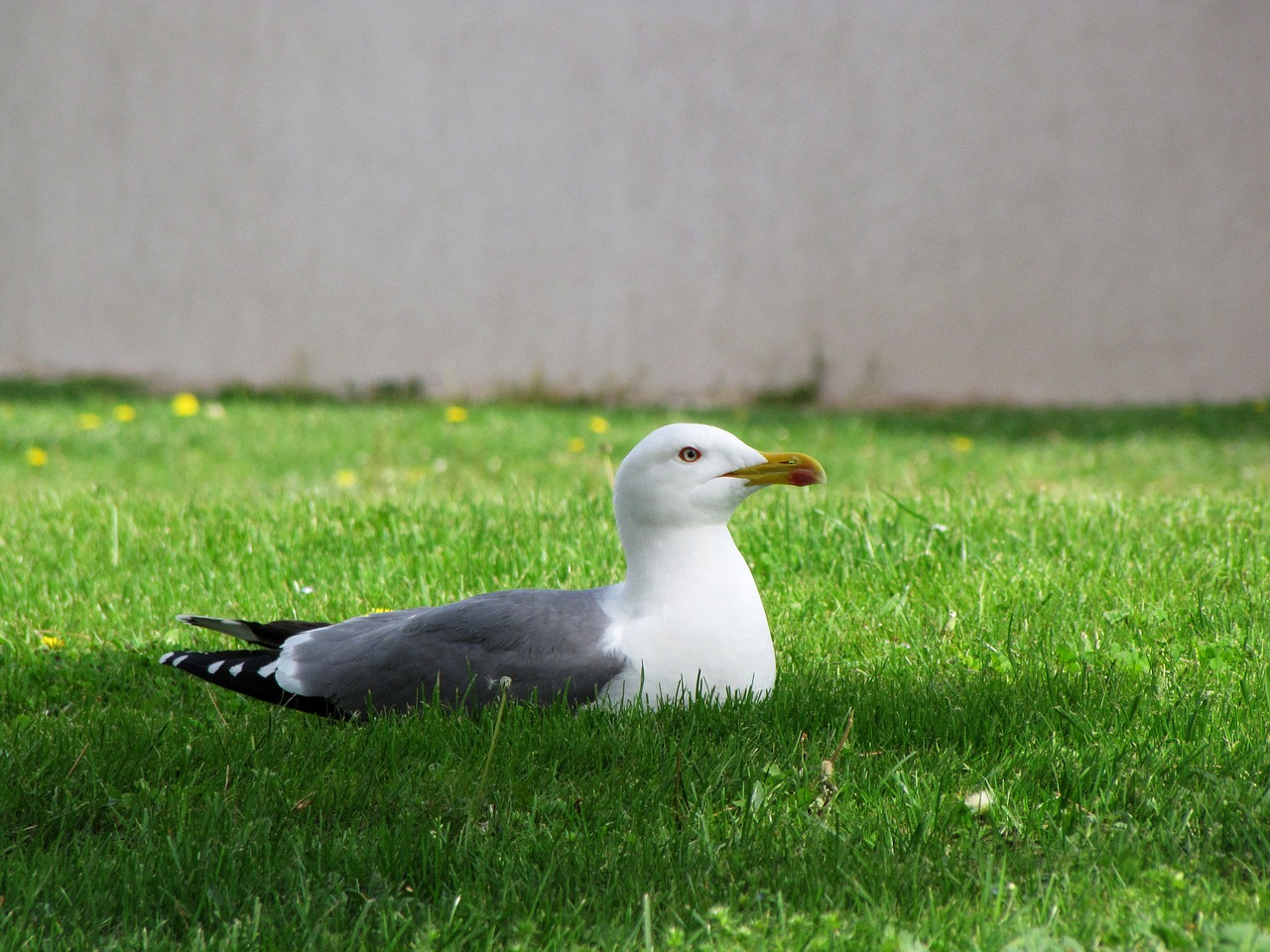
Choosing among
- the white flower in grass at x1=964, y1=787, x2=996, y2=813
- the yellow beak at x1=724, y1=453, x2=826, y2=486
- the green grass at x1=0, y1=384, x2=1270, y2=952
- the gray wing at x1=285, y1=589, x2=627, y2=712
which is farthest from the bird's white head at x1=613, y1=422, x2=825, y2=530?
the white flower in grass at x1=964, y1=787, x2=996, y2=813

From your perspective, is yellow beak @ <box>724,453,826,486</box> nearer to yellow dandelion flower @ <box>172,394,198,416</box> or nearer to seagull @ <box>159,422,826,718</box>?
seagull @ <box>159,422,826,718</box>

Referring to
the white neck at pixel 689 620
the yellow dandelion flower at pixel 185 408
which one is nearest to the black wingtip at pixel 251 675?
the white neck at pixel 689 620

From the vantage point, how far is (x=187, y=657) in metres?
2.79

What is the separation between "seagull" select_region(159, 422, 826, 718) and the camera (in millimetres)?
2602

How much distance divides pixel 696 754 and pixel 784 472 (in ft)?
1.96

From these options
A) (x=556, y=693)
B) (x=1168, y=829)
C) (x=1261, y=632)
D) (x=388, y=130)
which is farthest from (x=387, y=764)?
(x=388, y=130)

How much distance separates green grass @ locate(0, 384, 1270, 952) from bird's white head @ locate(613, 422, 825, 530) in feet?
1.35

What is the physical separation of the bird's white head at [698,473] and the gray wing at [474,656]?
0.26m

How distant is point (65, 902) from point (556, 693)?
978mm

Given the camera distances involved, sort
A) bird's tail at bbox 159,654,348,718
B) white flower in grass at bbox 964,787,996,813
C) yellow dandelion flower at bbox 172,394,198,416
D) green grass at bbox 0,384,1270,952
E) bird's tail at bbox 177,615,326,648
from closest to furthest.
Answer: green grass at bbox 0,384,1270,952
white flower in grass at bbox 964,787,996,813
bird's tail at bbox 159,654,348,718
bird's tail at bbox 177,615,326,648
yellow dandelion flower at bbox 172,394,198,416

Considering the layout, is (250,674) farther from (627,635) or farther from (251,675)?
(627,635)

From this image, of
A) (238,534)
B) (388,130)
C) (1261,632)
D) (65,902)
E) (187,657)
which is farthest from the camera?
(388,130)

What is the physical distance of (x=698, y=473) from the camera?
8.68 feet

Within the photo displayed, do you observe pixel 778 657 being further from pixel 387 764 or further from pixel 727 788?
pixel 387 764
